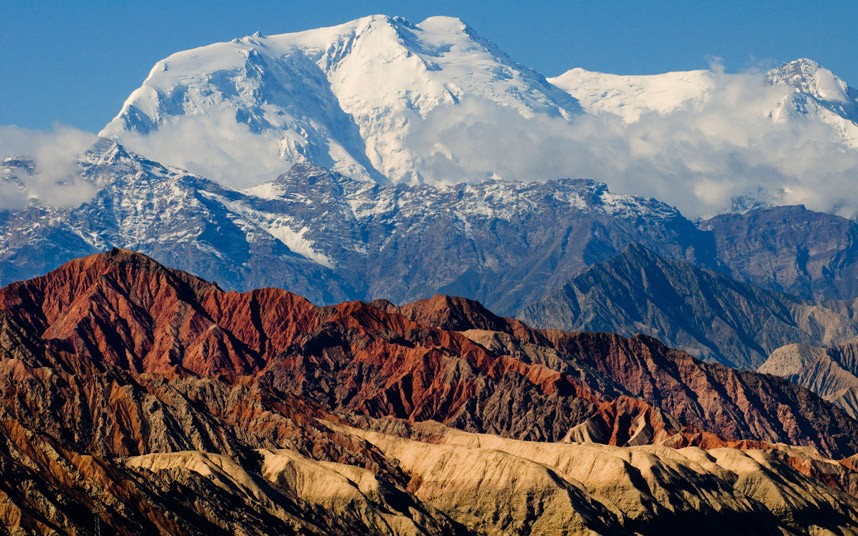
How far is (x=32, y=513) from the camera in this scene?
182875mm

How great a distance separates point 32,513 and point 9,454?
16558mm

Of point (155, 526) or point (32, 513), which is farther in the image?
point (155, 526)

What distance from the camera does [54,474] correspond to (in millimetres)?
199750

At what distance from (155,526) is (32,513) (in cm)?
1763

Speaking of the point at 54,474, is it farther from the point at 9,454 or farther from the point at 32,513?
the point at 32,513

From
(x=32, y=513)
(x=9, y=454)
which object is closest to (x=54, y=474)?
(x=9, y=454)

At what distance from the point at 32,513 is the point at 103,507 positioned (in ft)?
34.3

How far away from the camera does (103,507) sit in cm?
19212

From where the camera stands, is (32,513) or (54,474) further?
(54,474)

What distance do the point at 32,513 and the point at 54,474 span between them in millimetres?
17005

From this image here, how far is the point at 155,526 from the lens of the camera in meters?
198

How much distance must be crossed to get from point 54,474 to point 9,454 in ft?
15.9
